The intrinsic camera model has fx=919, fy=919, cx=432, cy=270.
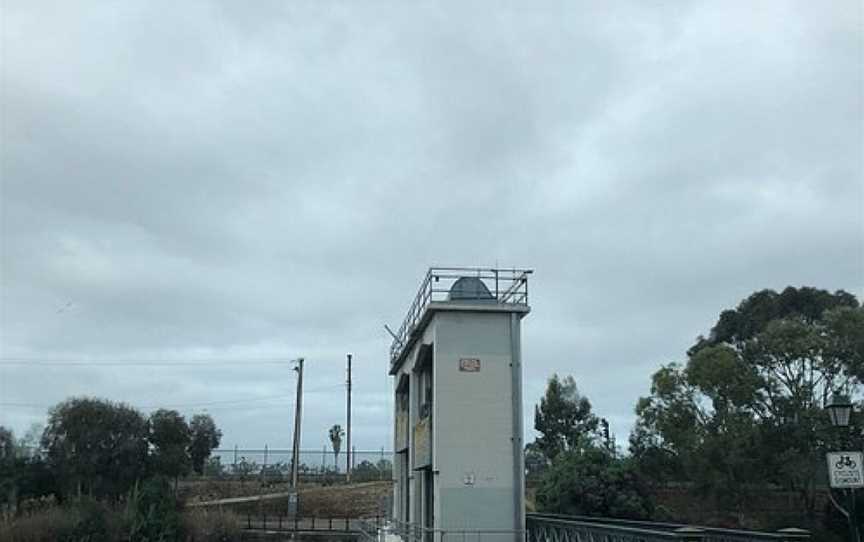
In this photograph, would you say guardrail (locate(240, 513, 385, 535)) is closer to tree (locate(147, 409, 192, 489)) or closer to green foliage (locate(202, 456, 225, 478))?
tree (locate(147, 409, 192, 489))

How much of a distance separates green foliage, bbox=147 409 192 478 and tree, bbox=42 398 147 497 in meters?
1.11

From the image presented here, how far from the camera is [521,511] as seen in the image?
23625 mm

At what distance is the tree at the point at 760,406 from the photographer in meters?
37.1

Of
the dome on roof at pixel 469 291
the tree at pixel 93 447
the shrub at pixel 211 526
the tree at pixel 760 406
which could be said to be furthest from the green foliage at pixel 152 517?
the tree at pixel 760 406

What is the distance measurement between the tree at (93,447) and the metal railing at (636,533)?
28541 mm

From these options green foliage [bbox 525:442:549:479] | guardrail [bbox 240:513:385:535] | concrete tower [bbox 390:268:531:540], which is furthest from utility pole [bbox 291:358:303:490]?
concrete tower [bbox 390:268:531:540]

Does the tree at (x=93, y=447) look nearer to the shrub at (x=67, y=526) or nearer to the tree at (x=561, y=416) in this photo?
the shrub at (x=67, y=526)

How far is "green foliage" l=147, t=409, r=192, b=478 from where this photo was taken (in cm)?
4888

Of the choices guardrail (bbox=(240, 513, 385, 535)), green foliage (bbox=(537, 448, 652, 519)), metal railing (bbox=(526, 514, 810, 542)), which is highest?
green foliage (bbox=(537, 448, 652, 519))

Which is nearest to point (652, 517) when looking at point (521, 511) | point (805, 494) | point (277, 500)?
point (805, 494)

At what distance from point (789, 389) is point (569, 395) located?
18057 millimetres

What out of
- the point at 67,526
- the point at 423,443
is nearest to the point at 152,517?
the point at 67,526

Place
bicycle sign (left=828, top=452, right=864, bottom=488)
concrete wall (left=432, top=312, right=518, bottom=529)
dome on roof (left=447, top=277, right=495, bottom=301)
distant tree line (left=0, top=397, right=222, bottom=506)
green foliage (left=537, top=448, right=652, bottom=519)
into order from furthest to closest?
distant tree line (left=0, top=397, right=222, bottom=506) → green foliage (left=537, top=448, right=652, bottom=519) → dome on roof (left=447, top=277, right=495, bottom=301) → concrete wall (left=432, top=312, right=518, bottom=529) → bicycle sign (left=828, top=452, right=864, bottom=488)

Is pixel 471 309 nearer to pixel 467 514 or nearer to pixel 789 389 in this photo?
pixel 467 514
